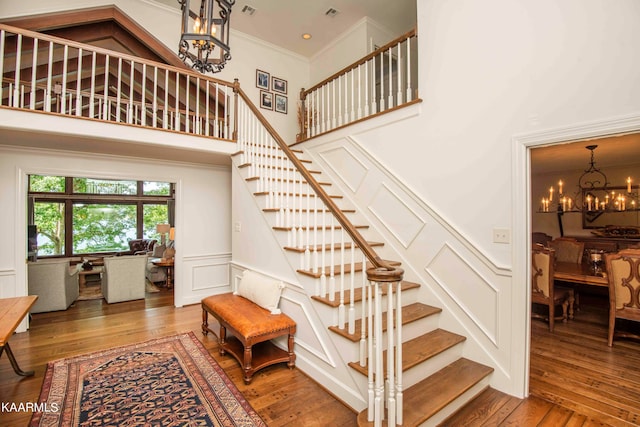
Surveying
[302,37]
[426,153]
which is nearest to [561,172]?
[426,153]

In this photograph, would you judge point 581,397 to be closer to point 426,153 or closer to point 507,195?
point 507,195

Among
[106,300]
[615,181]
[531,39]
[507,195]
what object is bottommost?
[106,300]

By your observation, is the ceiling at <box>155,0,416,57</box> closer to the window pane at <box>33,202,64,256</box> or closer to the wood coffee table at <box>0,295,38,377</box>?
the wood coffee table at <box>0,295,38,377</box>

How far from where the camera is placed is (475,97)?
2646mm

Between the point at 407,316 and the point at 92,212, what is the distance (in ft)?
33.2

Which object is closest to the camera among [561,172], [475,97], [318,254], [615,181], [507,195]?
[507,195]

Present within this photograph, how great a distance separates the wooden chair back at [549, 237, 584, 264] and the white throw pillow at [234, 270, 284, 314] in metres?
4.79

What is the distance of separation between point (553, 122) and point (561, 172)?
17.3 feet

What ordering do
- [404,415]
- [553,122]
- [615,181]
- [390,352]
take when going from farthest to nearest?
[615,181]
[553,122]
[404,415]
[390,352]

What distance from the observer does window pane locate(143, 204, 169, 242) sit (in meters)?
9.84

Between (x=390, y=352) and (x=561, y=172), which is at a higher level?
(x=561, y=172)

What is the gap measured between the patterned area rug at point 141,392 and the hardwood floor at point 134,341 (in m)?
0.11

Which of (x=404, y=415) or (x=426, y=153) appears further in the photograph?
(x=426, y=153)

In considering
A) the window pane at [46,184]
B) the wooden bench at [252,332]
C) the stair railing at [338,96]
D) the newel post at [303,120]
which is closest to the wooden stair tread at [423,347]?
the wooden bench at [252,332]
